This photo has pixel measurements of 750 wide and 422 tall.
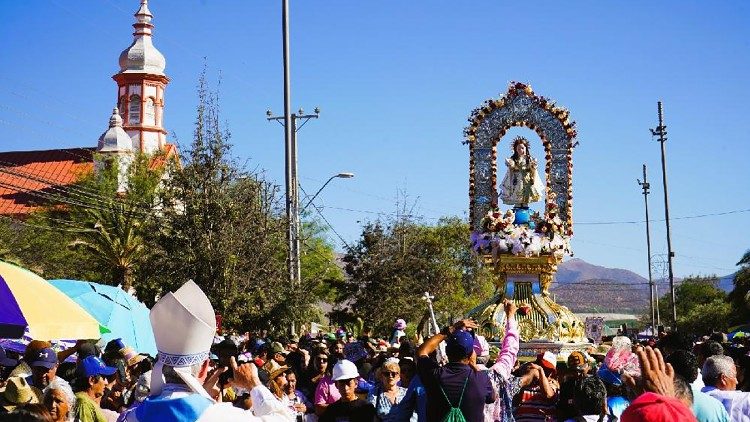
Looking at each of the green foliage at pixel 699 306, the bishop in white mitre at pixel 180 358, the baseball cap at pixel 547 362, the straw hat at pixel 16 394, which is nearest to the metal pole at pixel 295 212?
the baseball cap at pixel 547 362

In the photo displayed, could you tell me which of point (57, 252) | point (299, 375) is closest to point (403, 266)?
point (57, 252)

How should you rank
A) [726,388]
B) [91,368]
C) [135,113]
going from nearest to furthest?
[726,388] < [91,368] < [135,113]

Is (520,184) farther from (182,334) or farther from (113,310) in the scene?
(182,334)

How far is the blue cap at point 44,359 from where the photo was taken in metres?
10.2

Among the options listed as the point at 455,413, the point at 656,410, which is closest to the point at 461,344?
the point at 455,413

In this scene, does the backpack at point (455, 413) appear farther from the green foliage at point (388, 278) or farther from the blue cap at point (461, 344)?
the green foliage at point (388, 278)

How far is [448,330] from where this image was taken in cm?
846

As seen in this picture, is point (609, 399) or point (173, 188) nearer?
point (609, 399)

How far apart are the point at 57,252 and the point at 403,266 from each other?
44.6 ft

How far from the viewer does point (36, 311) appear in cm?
1146

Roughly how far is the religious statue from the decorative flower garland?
0.42m

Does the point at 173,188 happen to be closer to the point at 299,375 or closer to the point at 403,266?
the point at 299,375

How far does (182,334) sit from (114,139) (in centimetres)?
7161

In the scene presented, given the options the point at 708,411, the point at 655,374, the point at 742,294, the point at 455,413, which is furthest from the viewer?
the point at 742,294
